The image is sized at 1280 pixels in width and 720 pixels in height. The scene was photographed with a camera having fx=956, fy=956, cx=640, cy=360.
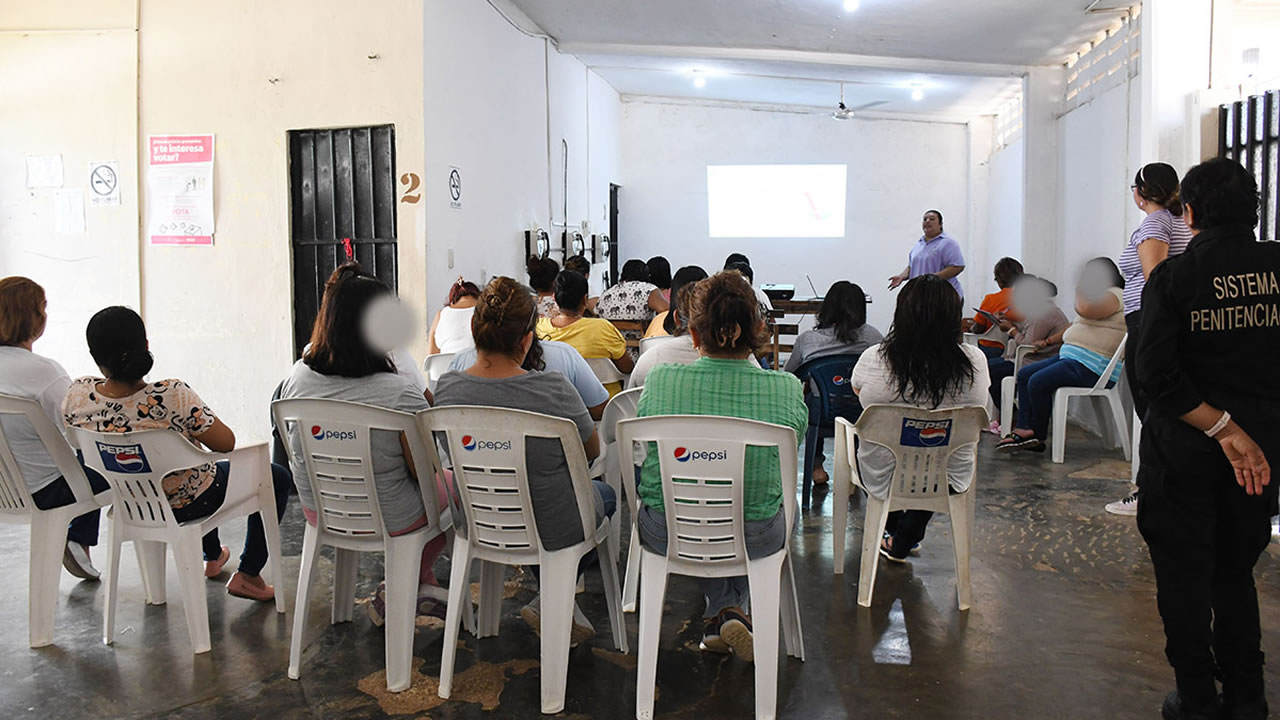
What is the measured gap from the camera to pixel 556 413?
99.7 inches

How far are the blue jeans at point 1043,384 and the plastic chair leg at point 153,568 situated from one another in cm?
461

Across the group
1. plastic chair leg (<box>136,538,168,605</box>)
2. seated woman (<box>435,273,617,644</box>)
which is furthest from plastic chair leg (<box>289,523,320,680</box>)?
plastic chair leg (<box>136,538,168,605</box>)

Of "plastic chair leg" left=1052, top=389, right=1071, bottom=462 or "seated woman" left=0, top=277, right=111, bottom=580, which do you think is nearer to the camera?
"seated woman" left=0, top=277, right=111, bottom=580

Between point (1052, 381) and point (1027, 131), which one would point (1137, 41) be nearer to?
point (1027, 131)

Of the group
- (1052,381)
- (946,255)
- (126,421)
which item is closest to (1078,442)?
(1052,381)

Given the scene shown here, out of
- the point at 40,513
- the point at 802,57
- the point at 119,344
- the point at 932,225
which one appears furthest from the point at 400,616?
the point at 802,57

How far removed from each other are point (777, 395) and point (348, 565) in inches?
60.7

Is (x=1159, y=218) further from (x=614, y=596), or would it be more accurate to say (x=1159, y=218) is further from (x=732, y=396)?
(x=614, y=596)

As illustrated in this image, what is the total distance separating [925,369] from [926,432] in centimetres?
21

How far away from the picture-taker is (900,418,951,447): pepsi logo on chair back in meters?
3.12

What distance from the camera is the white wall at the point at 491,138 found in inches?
223

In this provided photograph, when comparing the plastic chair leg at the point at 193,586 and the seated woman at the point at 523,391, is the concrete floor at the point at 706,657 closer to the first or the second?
the plastic chair leg at the point at 193,586

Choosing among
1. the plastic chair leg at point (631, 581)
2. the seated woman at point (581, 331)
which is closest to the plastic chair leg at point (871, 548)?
the plastic chair leg at point (631, 581)

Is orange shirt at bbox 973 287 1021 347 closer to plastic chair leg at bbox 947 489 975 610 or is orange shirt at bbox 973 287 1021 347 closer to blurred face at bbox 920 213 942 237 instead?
blurred face at bbox 920 213 942 237
